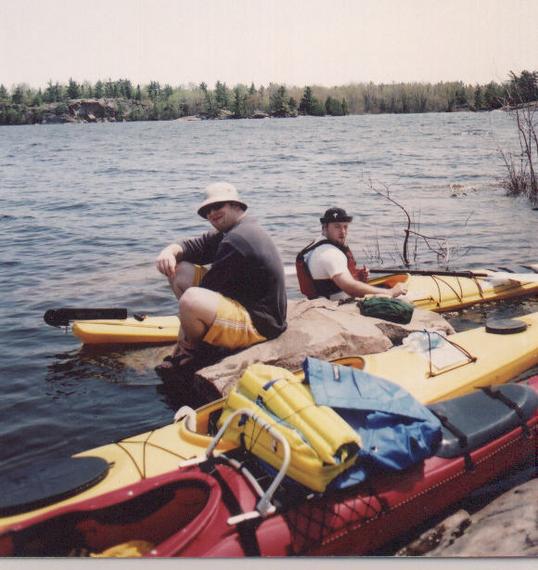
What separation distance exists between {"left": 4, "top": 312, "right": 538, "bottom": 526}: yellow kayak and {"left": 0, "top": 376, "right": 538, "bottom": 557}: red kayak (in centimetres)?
12

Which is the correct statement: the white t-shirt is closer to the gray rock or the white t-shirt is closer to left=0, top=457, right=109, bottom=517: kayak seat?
the gray rock

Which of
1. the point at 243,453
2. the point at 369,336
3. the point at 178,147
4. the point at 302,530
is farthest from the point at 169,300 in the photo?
the point at 178,147

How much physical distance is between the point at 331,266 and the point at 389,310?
1.79 ft

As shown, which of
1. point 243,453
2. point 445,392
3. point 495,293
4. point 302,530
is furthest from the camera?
point 495,293

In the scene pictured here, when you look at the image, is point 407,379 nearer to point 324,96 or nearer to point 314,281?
point 314,281

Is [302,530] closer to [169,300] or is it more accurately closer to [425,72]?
[425,72]

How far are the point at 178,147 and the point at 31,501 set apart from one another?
1298 centimetres

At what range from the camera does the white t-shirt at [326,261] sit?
4.30 meters

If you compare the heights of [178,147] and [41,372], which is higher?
[178,147]

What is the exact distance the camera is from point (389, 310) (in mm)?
4121

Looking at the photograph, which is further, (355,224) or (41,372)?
(355,224)

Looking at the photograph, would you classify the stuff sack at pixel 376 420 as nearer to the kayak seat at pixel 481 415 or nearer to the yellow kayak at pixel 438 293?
the kayak seat at pixel 481 415

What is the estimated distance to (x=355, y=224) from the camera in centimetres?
760

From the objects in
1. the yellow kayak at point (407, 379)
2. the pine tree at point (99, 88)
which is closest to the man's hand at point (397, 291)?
the yellow kayak at point (407, 379)
